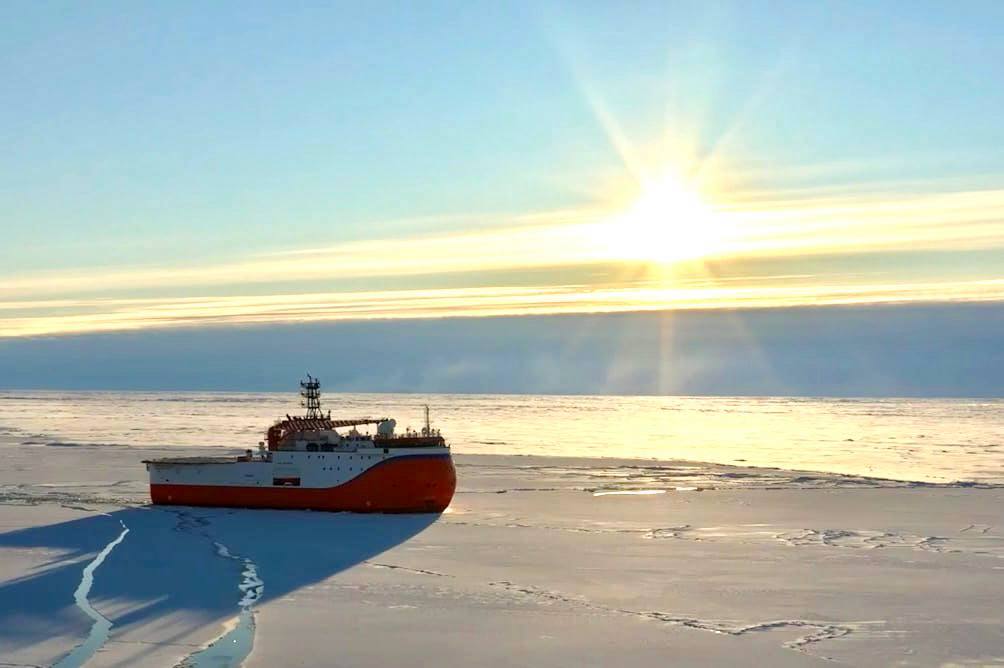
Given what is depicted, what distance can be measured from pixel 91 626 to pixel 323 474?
21.3 metres

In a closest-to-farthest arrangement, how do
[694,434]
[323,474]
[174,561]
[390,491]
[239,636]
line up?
1. [239,636]
2. [174,561]
3. [390,491]
4. [323,474]
5. [694,434]

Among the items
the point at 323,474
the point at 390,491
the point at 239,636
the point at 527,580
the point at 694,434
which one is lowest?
the point at 239,636

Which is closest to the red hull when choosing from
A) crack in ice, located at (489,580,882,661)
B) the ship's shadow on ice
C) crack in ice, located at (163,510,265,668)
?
the ship's shadow on ice

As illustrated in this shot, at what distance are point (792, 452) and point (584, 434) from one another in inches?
900

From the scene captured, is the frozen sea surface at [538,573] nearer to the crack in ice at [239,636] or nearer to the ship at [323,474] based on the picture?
the crack in ice at [239,636]

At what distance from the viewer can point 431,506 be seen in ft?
134

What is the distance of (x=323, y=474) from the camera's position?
42.0 meters

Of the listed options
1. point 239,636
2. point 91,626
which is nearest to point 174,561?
point 91,626

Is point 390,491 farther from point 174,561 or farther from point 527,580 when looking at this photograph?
point 527,580

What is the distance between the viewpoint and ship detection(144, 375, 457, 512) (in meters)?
40.9

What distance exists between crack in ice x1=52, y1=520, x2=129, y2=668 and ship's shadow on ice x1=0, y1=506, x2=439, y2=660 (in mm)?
161

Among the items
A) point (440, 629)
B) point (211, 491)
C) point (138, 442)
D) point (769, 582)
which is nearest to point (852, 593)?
point (769, 582)

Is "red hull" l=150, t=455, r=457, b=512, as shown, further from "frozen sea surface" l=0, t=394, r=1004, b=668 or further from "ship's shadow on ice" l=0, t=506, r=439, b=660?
"frozen sea surface" l=0, t=394, r=1004, b=668

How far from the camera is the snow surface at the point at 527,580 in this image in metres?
19.2
